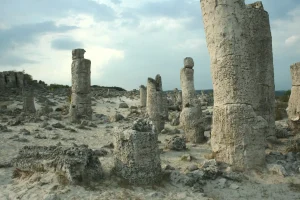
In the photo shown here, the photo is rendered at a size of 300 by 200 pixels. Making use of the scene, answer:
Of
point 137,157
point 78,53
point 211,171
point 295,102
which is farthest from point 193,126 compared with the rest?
point 78,53

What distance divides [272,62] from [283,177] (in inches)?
192

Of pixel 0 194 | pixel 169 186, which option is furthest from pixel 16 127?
pixel 169 186

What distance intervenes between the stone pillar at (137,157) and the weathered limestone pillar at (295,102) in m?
8.05

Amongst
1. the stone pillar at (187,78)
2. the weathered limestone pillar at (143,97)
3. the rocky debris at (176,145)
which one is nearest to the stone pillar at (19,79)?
the weathered limestone pillar at (143,97)

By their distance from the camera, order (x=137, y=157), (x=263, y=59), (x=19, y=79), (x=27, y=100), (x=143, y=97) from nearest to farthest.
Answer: (x=137, y=157), (x=263, y=59), (x=27, y=100), (x=143, y=97), (x=19, y=79)

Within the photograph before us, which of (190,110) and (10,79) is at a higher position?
(10,79)

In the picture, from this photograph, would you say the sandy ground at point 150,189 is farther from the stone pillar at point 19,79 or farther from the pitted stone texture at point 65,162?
the stone pillar at point 19,79

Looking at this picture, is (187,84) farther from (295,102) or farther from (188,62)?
(295,102)

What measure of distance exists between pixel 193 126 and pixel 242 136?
13.0ft

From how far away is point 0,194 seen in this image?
6230 mm

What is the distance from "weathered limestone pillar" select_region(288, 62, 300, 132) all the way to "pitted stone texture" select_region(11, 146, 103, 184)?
29.3 ft

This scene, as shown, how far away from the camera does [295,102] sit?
13.2 meters

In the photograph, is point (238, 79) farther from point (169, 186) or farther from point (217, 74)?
point (169, 186)

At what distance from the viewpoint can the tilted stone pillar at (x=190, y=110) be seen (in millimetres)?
11766
